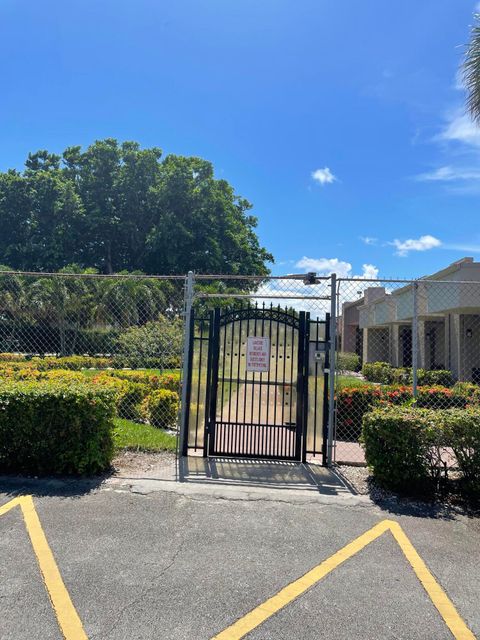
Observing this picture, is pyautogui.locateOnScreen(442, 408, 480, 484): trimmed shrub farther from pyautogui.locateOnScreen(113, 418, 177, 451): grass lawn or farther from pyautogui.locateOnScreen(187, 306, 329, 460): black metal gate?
pyautogui.locateOnScreen(113, 418, 177, 451): grass lawn

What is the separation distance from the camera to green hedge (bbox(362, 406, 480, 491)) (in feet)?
15.6

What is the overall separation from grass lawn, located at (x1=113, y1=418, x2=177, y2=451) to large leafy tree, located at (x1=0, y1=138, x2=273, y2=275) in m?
28.4

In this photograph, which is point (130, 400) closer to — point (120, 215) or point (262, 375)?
point (262, 375)

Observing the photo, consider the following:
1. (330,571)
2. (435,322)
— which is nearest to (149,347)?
(330,571)

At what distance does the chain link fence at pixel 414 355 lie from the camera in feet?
23.3

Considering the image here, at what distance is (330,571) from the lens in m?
3.27

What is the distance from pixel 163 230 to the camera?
114 feet

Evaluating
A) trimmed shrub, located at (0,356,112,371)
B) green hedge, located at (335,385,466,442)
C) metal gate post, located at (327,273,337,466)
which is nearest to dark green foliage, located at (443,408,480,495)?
metal gate post, located at (327,273,337,466)

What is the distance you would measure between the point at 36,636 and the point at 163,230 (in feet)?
110

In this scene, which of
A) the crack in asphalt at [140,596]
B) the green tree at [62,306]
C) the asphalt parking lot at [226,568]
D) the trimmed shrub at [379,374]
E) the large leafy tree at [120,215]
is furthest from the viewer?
the large leafy tree at [120,215]

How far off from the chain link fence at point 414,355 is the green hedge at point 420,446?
0.21 meters

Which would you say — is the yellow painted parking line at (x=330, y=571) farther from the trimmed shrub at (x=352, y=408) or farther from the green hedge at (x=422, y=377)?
the green hedge at (x=422, y=377)

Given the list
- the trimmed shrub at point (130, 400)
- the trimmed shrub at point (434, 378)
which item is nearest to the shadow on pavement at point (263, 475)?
the trimmed shrub at point (130, 400)

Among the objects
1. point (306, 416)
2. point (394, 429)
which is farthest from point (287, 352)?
point (394, 429)
